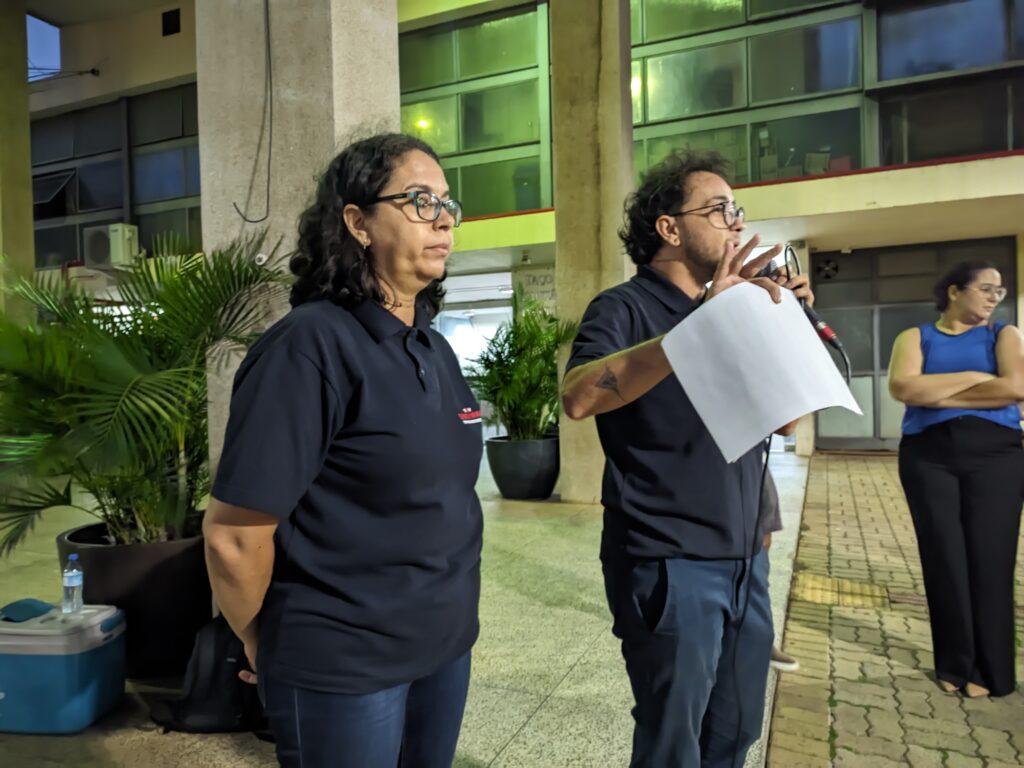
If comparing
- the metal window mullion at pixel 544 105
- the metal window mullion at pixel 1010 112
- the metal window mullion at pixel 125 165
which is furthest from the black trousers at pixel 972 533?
the metal window mullion at pixel 125 165

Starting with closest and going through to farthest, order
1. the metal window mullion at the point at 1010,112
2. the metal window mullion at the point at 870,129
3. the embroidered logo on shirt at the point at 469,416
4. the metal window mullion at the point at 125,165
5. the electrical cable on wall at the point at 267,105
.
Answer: the embroidered logo on shirt at the point at 469,416, the electrical cable on wall at the point at 267,105, the metal window mullion at the point at 1010,112, the metal window mullion at the point at 870,129, the metal window mullion at the point at 125,165

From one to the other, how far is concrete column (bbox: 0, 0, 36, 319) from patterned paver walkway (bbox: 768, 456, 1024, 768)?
35.2 feet

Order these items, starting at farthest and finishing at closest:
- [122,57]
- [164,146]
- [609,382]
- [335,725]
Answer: [164,146]
[122,57]
[609,382]
[335,725]

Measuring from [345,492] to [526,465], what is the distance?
20.7 feet

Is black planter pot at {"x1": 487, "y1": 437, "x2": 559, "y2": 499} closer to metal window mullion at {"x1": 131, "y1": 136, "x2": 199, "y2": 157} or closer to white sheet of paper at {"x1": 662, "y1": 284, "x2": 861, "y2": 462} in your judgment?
white sheet of paper at {"x1": 662, "y1": 284, "x2": 861, "y2": 462}

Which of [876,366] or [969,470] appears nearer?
[969,470]

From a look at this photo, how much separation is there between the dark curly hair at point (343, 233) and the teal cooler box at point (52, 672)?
2.01 m

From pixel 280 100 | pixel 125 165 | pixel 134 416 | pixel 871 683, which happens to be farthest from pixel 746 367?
pixel 125 165

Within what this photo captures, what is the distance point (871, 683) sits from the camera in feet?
11.0

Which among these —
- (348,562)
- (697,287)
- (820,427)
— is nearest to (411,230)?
(348,562)

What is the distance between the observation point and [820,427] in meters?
12.5

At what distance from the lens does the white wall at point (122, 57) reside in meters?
15.6

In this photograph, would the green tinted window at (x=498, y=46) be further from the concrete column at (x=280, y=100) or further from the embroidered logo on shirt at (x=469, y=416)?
the embroidered logo on shirt at (x=469, y=416)

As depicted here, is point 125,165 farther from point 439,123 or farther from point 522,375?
point 522,375
